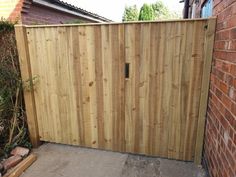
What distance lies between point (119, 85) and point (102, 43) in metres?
0.60

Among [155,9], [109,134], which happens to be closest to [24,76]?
[109,134]

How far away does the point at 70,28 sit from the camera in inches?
116

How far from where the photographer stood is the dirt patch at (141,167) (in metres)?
2.71

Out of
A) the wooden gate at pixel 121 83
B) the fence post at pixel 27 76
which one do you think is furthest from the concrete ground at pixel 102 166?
the fence post at pixel 27 76

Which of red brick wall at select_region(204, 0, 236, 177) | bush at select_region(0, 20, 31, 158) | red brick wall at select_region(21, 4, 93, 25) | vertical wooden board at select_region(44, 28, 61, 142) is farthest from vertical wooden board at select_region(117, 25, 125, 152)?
red brick wall at select_region(21, 4, 93, 25)

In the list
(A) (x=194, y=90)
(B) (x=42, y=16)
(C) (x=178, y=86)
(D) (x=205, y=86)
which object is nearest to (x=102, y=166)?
(C) (x=178, y=86)

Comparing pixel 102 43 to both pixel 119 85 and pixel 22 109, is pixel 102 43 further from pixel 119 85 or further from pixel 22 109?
pixel 22 109

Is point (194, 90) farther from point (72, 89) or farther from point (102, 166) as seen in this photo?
point (72, 89)

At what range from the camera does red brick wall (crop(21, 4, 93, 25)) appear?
16.8 feet

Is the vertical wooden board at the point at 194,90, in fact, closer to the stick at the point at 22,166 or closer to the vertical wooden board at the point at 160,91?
the vertical wooden board at the point at 160,91

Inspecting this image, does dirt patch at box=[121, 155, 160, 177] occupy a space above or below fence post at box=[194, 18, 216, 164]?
below

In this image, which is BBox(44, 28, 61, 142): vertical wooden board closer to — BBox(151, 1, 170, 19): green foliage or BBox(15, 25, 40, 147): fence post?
BBox(15, 25, 40, 147): fence post

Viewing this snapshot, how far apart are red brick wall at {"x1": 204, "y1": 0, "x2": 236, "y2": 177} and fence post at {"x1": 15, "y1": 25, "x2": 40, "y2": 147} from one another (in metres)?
2.53

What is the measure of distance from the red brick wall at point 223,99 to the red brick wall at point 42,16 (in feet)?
13.9
